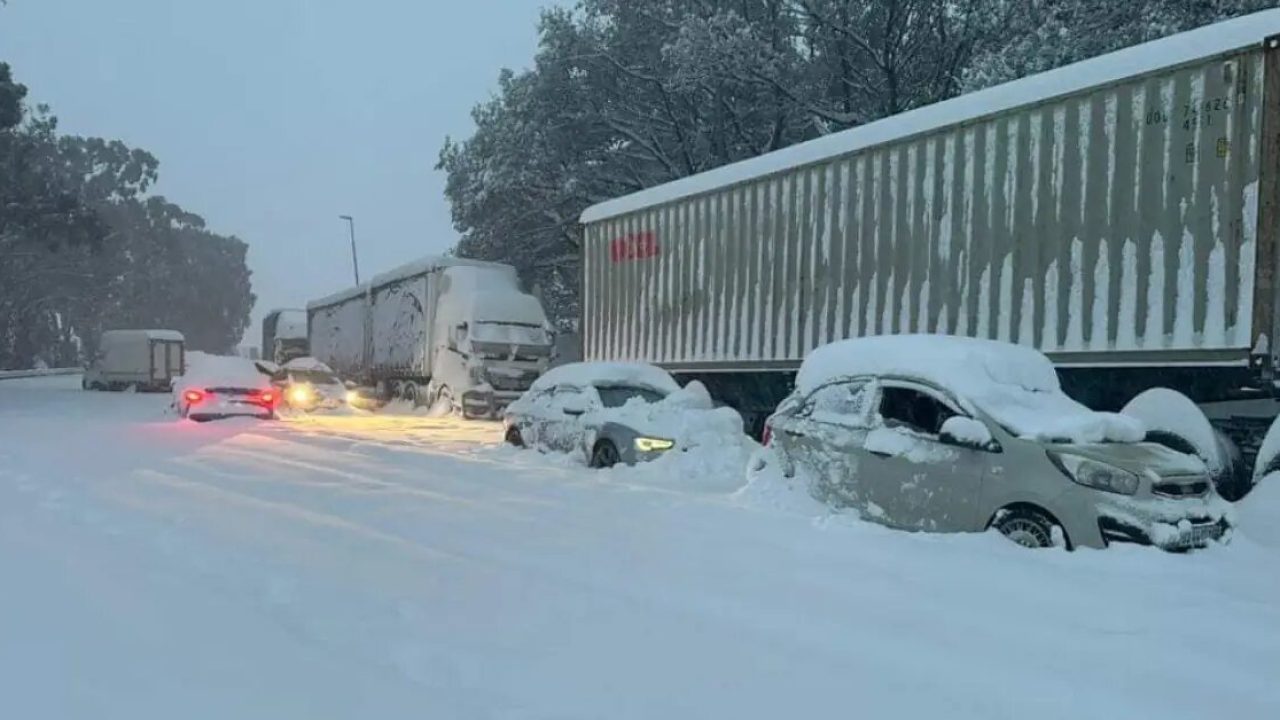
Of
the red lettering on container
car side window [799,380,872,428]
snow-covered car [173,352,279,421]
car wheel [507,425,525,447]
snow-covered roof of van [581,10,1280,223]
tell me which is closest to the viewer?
car side window [799,380,872,428]

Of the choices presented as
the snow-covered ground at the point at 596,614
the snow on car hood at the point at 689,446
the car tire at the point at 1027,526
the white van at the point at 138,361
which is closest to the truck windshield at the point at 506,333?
the snow on car hood at the point at 689,446

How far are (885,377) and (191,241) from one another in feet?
301

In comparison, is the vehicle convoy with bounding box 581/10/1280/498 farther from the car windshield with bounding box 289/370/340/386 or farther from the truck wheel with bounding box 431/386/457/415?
the car windshield with bounding box 289/370/340/386

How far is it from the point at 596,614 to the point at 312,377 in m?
20.3

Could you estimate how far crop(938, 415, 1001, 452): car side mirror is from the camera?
6754mm

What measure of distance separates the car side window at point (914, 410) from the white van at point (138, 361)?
119 ft

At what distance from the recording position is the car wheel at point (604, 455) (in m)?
10.8

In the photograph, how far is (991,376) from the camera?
296 inches

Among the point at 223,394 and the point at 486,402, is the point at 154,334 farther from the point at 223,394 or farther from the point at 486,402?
the point at 486,402

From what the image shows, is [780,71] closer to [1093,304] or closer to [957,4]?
[957,4]

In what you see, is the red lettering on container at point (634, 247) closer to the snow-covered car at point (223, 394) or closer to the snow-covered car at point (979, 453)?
the snow-covered car at point (979, 453)

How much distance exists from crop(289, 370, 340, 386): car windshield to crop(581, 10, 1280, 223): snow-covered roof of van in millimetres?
13052

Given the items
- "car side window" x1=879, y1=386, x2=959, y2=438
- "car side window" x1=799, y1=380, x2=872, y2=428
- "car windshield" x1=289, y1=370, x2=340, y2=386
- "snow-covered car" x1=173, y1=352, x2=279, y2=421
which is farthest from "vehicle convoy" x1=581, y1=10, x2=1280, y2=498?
"car windshield" x1=289, y1=370, x2=340, y2=386

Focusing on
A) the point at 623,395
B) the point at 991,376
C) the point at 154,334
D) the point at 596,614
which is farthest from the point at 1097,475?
the point at 154,334
